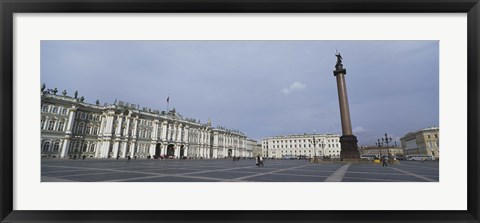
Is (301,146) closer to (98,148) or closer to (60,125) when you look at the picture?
(98,148)

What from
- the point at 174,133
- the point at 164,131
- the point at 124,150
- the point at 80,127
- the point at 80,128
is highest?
the point at 80,127

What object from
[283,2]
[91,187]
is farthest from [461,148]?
[91,187]

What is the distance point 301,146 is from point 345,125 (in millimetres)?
65983

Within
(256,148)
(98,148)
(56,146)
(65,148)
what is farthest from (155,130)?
(256,148)

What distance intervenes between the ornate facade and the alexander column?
962 inches

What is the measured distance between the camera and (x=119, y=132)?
40.8 meters

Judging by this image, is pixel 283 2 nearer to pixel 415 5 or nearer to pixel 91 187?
pixel 415 5

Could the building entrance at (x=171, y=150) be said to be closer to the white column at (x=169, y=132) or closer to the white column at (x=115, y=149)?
the white column at (x=169, y=132)

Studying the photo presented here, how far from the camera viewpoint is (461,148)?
5156mm

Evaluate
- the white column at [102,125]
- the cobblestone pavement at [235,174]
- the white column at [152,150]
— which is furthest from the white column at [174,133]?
the cobblestone pavement at [235,174]

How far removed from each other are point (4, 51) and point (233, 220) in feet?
17.1

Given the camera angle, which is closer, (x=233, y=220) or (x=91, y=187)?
(x=233, y=220)

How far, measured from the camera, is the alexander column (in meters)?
24.0

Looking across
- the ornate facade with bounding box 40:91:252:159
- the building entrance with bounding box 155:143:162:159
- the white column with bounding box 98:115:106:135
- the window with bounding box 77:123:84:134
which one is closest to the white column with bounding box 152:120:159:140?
the ornate facade with bounding box 40:91:252:159
